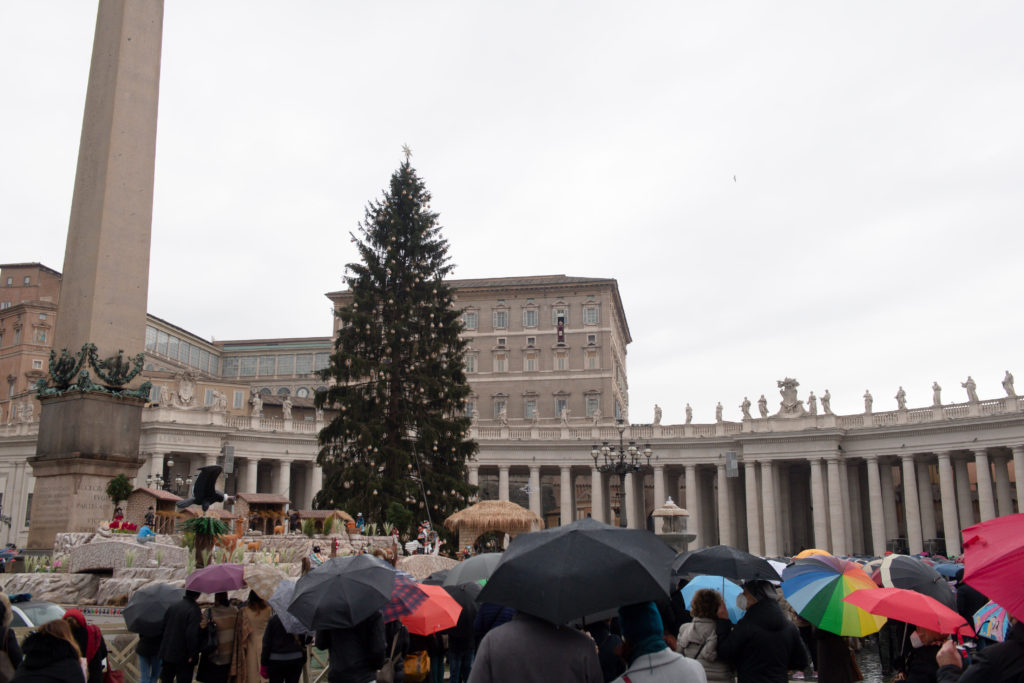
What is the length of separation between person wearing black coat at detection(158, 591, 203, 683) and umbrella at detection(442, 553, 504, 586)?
3.33 metres

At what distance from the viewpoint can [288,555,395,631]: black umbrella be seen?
732cm

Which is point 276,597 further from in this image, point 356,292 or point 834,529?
point 834,529

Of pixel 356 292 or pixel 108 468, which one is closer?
pixel 108 468

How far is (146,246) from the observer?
1780 cm

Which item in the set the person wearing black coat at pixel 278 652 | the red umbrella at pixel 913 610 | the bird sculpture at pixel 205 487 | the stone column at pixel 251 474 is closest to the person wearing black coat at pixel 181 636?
the person wearing black coat at pixel 278 652

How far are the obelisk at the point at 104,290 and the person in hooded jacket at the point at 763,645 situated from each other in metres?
12.9

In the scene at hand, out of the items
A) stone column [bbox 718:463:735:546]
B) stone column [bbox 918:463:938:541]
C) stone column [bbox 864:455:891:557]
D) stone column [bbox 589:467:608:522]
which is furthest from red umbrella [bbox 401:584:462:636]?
stone column [bbox 918:463:938:541]

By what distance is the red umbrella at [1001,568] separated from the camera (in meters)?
4.20

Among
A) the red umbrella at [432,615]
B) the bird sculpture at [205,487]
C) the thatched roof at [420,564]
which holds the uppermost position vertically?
the bird sculpture at [205,487]

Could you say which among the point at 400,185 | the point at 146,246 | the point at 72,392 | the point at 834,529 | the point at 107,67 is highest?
the point at 400,185

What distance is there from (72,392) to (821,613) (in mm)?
13677

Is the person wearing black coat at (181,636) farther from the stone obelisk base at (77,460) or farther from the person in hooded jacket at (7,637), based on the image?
the stone obelisk base at (77,460)

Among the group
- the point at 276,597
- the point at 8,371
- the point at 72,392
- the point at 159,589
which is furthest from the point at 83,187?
the point at 8,371

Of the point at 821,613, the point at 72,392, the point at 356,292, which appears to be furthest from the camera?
the point at 356,292
